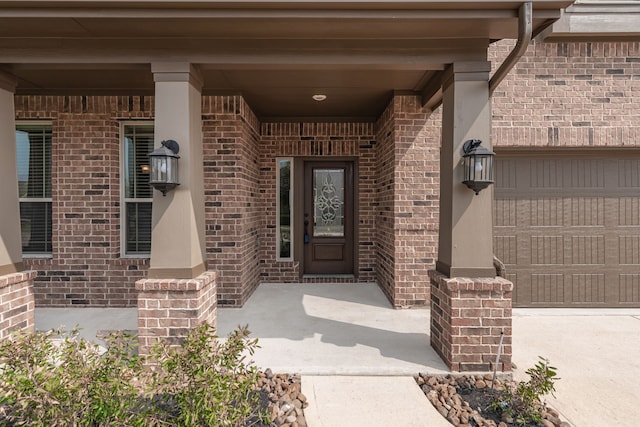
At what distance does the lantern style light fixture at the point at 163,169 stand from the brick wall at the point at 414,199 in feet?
9.14

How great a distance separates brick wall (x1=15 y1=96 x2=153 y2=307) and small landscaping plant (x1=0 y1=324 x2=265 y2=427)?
2631 millimetres

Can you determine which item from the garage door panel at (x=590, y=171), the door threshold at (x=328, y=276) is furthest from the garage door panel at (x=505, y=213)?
the door threshold at (x=328, y=276)

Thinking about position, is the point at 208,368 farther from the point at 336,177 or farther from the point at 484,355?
the point at 336,177

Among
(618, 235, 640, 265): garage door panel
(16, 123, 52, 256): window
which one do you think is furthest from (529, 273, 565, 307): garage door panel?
(16, 123, 52, 256): window

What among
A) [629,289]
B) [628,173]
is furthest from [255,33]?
[629,289]

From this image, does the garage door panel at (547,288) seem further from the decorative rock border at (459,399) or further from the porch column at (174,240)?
the porch column at (174,240)

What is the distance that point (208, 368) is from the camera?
1.96 m

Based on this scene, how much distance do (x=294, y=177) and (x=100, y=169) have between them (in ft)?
9.20

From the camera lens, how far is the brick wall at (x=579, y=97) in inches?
169

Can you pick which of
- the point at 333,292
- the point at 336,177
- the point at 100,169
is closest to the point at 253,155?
the point at 336,177

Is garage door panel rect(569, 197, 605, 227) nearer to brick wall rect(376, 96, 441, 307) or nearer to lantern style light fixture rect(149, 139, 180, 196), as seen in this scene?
brick wall rect(376, 96, 441, 307)

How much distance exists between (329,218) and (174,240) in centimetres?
342

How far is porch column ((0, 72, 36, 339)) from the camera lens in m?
3.02

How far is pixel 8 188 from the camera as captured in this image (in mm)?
3137
